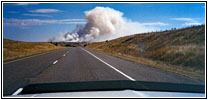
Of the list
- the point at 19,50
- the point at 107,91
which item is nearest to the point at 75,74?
the point at 107,91

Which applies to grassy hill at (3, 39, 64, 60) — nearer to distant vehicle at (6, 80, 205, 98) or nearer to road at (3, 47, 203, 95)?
road at (3, 47, 203, 95)

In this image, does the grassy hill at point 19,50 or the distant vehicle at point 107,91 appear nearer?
the distant vehicle at point 107,91

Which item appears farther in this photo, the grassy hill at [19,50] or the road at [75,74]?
the grassy hill at [19,50]

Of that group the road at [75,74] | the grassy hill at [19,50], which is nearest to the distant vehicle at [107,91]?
the road at [75,74]

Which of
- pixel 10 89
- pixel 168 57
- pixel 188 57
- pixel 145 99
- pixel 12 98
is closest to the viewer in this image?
pixel 145 99

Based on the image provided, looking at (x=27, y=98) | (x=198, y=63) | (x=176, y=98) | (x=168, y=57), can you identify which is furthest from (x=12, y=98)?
(x=168, y=57)

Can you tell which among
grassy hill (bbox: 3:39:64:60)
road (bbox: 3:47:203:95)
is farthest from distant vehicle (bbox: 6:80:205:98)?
grassy hill (bbox: 3:39:64:60)

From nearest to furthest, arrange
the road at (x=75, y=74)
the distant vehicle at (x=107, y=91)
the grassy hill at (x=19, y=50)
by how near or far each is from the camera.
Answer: the distant vehicle at (x=107, y=91) → the road at (x=75, y=74) → the grassy hill at (x=19, y=50)

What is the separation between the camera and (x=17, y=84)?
27.4 feet

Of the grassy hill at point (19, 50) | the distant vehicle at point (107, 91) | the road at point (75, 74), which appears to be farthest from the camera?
the grassy hill at point (19, 50)

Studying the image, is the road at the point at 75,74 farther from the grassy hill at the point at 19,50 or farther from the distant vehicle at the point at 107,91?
the grassy hill at the point at 19,50

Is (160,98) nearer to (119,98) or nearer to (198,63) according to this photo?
(119,98)

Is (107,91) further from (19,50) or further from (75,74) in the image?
(19,50)

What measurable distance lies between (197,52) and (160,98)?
18.5m
